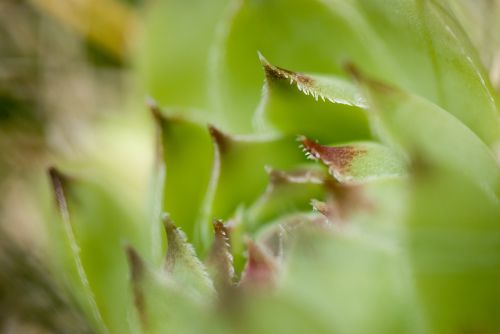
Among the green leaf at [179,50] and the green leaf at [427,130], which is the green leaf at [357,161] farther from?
the green leaf at [179,50]

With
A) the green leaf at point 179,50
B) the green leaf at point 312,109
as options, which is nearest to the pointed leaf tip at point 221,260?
the green leaf at point 312,109

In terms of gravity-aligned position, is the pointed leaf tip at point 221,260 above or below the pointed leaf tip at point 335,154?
below

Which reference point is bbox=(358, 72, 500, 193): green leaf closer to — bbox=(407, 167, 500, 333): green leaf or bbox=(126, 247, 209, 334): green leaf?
bbox=(407, 167, 500, 333): green leaf

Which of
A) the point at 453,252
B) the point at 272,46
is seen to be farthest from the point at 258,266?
the point at 272,46

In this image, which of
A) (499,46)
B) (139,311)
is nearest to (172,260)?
(139,311)

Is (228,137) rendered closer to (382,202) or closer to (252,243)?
(252,243)

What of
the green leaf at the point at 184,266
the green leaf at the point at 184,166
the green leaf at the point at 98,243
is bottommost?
the green leaf at the point at 98,243

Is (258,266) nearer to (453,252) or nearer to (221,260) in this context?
(221,260)

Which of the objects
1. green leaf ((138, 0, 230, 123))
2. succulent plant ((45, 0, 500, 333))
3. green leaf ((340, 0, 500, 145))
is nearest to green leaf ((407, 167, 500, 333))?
succulent plant ((45, 0, 500, 333))
